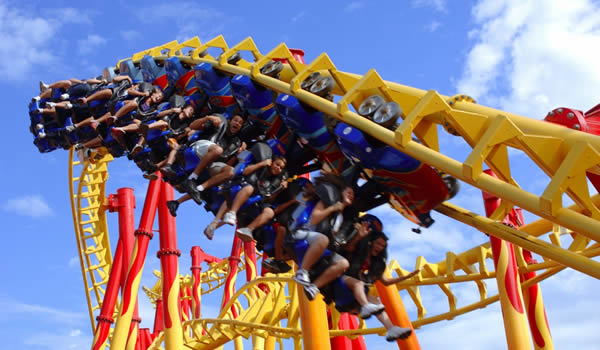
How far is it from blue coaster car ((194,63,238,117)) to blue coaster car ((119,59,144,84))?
165 cm

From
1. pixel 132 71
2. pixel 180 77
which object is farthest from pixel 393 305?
pixel 132 71

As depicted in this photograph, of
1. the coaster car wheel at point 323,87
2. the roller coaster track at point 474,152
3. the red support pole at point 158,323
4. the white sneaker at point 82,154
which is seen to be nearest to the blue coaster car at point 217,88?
the roller coaster track at point 474,152

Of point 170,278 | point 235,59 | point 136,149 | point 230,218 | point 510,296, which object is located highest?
point 235,59

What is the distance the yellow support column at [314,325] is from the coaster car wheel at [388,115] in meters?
2.32

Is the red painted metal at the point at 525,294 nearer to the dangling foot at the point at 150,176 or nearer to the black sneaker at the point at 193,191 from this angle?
the black sneaker at the point at 193,191

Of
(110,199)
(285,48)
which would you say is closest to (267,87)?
(285,48)

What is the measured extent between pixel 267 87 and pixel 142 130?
132 cm

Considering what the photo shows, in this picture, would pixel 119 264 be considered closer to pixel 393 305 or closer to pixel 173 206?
pixel 173 206

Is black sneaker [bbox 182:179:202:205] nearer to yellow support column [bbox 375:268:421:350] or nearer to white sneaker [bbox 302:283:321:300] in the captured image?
white sneaker [bbox 302:283:321:300]

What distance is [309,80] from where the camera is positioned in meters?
4.28

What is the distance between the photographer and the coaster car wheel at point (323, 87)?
13.6 feet

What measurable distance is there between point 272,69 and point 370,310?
6.21ft

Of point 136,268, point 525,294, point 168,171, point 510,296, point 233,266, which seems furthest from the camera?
point 233,266

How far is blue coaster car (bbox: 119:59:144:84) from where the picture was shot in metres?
6.70
